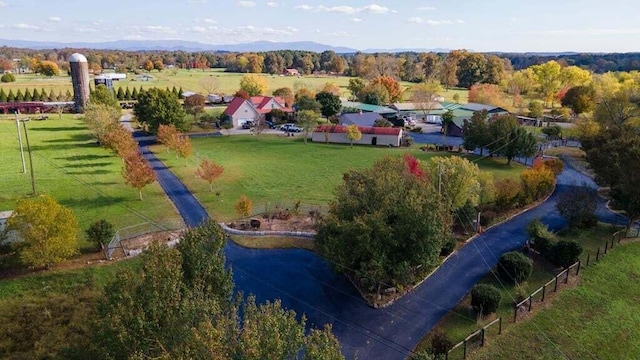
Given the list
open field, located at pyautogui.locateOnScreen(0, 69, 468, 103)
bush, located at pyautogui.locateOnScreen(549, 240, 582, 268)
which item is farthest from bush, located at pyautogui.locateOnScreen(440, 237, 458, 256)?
open field, located at pyautogui.locateOnScreen(0, 69, 468, 103)

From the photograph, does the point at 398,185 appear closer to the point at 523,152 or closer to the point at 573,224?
the point at 573,224

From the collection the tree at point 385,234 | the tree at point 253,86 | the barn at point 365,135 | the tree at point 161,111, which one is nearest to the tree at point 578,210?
the tree at point 385,234

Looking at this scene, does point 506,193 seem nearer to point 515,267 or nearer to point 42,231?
point 515,267

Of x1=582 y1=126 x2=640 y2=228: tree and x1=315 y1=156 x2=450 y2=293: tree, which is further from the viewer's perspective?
x1=582 y1=126 x2=640 y2=228: tree

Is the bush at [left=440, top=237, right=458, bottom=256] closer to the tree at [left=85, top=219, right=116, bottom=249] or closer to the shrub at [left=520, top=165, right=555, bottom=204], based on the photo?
the shrub at [left=520, top=165, right=555, bottom=204]

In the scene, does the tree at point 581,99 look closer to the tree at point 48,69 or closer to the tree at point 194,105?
the tree at point 194,105

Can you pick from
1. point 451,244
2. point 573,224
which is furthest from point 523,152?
point 451,244

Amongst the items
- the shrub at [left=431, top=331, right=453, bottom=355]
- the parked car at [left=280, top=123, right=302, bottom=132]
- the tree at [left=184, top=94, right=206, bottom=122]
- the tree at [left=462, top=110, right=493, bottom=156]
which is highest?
the tree at [left=184, top=94, right=206, bottom=122]

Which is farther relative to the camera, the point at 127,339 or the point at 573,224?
the point at 573,224
